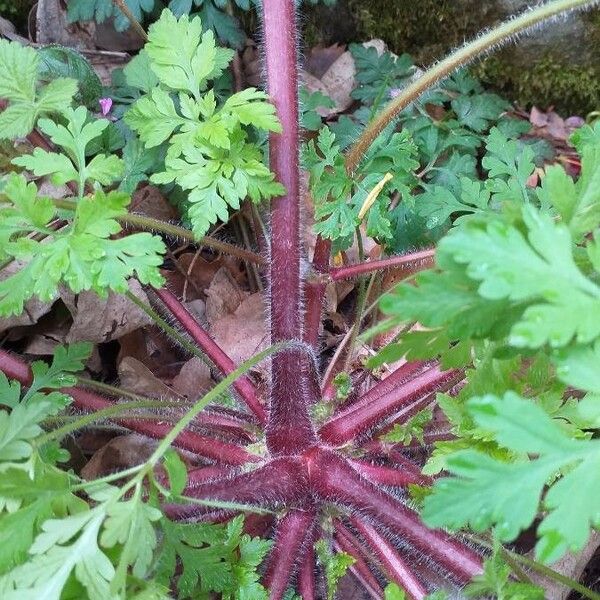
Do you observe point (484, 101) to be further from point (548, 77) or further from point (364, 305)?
point (364, 305)

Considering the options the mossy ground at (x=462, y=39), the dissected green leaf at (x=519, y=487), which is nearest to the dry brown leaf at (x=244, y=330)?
the mossy ground at (x=462, y=39)

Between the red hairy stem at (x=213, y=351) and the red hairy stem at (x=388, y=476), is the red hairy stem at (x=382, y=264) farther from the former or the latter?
the red hairy stem at (x=388, y=476)

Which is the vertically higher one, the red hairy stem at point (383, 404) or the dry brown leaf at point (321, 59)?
the dry brown leaf at point (321, 59)

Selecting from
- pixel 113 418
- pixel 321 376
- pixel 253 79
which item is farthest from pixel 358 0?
pixel 113 418

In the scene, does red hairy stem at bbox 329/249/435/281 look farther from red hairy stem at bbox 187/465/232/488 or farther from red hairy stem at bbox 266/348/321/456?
red hairy stem at bbox 187/465/232/488

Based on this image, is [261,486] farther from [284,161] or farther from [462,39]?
[462,39]

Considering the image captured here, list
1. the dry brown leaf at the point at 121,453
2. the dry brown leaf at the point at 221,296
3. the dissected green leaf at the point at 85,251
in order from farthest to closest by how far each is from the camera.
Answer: the dry brown leaf at the point at 221,296 < the dry brown leaf at the point at 121,453 < the dissected green leaf at the point at 85,251
